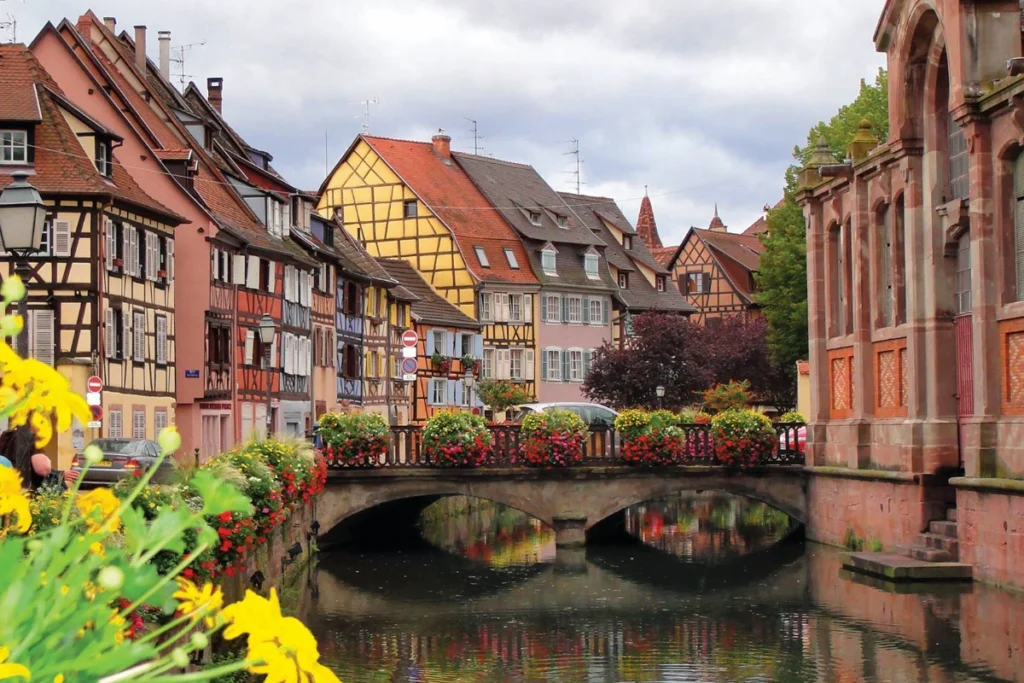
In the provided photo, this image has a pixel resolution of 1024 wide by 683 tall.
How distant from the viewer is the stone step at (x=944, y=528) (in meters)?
24.9

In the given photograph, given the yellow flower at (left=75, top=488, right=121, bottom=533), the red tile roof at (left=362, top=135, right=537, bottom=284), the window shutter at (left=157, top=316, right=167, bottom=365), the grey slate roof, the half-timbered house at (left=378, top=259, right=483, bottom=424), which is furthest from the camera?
the red tile roof at (left=362, top=135, right=537, bottom=284)

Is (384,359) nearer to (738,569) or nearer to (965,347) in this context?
(738,569)

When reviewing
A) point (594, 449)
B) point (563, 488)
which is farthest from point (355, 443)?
point (594, 449)

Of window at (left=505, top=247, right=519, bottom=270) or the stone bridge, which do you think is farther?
window at (left=505, top=247, right=519, bottom=270)

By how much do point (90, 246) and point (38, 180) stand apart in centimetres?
183

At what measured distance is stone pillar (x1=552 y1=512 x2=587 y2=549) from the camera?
1368 inches

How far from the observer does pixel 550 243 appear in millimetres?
77062

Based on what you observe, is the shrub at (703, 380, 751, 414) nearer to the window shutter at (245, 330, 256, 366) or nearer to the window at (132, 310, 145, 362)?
the window shutter at (245, 330, 256, 366)

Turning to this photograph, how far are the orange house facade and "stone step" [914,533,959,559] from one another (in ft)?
1.39

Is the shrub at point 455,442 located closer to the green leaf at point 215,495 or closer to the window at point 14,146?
the window at point 14,146

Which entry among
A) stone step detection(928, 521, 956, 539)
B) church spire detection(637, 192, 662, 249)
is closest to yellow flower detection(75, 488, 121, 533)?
stone step detection(928, 521, 956, 539)

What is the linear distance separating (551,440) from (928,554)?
11298mm

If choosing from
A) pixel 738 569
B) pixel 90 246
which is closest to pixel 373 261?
pixel 90 246

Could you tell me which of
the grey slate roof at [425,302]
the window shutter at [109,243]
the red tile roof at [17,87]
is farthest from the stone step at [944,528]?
the grey slate roof at [425,302]
